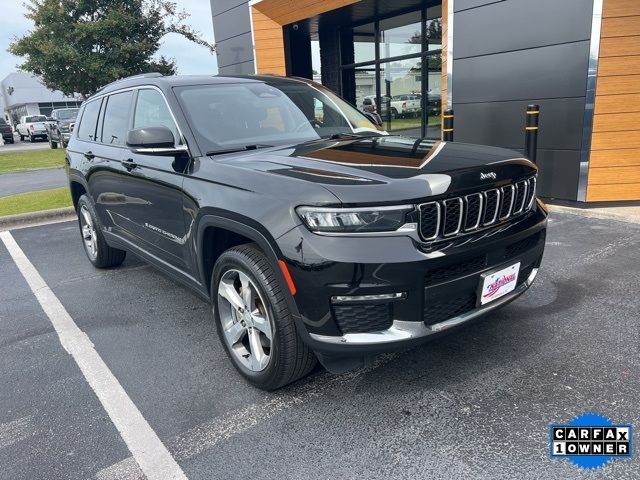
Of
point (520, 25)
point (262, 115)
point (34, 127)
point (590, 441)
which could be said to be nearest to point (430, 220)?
point (590, 441)

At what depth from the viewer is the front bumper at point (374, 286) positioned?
7.42 feet

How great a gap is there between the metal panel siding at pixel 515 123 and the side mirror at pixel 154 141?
238 inches

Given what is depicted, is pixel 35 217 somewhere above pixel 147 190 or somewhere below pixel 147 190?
below

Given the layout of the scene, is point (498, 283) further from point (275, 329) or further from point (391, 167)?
point (275, 329)

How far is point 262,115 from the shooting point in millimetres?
3586

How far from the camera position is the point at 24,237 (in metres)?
7.09

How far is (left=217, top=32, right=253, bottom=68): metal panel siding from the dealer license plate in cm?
1241

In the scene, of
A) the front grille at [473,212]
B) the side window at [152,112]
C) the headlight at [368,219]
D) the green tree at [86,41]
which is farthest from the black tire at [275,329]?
the green tree at [86,41]

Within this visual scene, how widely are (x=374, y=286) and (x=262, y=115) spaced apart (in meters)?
1.84

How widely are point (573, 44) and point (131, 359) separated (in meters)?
6.87

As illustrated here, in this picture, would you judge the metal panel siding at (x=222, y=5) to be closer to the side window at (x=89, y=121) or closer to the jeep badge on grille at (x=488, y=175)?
the side window at (x=89, y=121)

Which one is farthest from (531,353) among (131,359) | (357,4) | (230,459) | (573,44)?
(357,4)

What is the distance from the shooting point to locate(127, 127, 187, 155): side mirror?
312 centimetres

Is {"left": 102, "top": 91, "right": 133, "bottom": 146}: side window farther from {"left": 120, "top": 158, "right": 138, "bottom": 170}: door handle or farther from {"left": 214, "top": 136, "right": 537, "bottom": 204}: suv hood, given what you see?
{"left": 214, "top": 136, "right": 537, "bottom": 204}: suv hood
